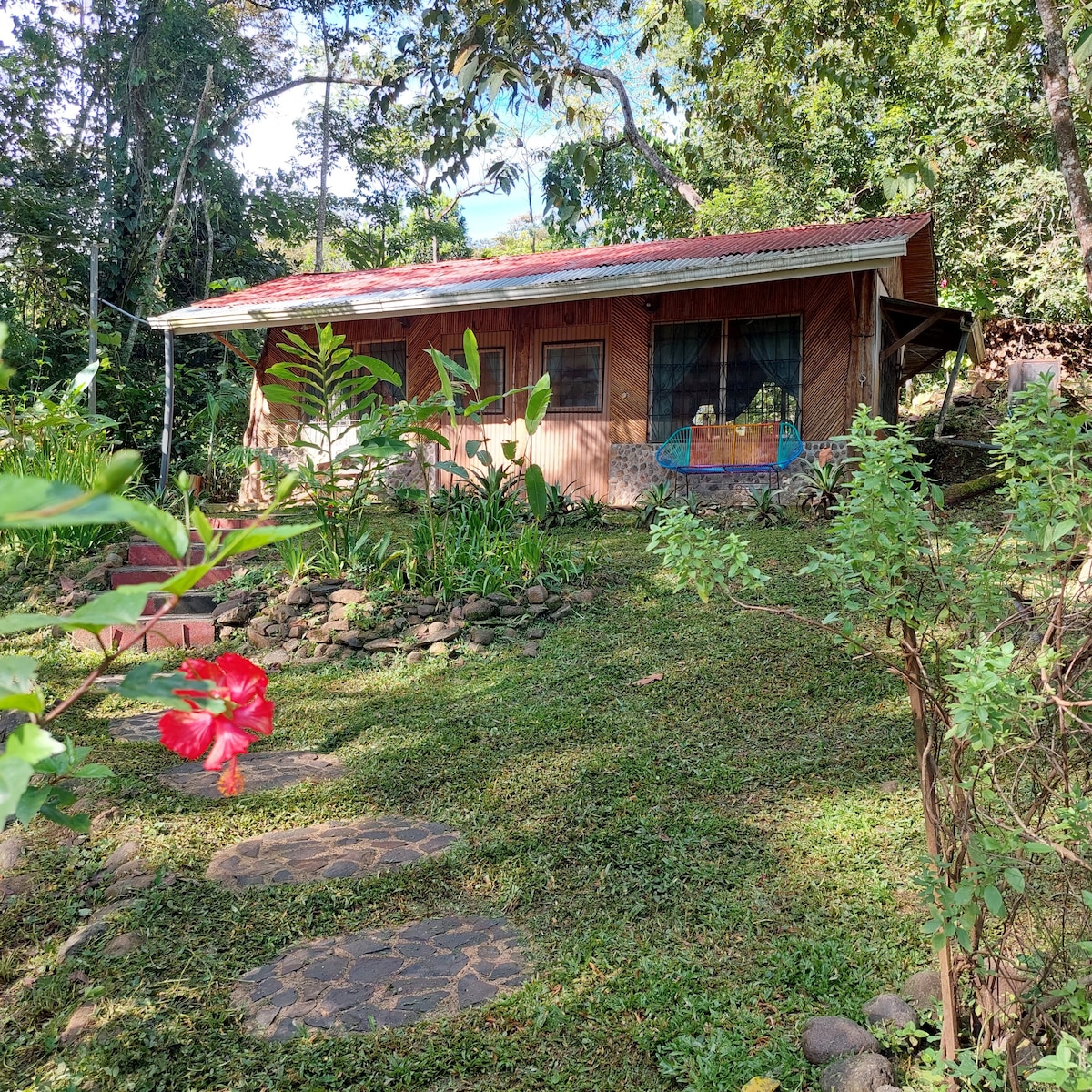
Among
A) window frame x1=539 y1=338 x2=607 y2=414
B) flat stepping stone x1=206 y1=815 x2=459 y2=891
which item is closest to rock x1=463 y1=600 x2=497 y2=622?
flat stepping stone x1=206 y1=815 x2=459 y2=891

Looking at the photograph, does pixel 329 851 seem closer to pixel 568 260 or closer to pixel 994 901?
pixel 994 901

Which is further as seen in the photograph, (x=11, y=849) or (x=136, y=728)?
(x=136, y=728)

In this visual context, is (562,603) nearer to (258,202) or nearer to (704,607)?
(704,607)

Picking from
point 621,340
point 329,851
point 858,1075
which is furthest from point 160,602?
point 621,340

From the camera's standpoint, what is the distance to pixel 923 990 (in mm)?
2305

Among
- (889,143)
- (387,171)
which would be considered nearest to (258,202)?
(387,171)

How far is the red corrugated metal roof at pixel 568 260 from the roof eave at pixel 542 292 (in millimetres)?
195

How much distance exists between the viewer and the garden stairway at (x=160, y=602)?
19.7ft

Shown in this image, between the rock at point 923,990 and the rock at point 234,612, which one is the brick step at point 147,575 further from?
the rock at point 923,990

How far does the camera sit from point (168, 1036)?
7.38 ft

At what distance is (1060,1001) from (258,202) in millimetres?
19036

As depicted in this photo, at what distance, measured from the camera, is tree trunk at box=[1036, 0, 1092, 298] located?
5.61m

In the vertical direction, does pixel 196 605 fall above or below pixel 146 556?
below

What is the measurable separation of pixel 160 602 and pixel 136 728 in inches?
79.8
